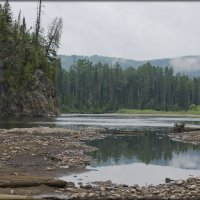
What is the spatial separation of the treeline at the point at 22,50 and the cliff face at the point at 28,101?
3.72 feet

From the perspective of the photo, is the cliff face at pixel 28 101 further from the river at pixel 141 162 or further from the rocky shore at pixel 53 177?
the rocky shore at pixel 53 177

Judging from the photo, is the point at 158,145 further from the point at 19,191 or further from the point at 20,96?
the point at 20,96

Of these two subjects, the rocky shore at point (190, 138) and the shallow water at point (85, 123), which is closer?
the rocky shore at point (190, 138)

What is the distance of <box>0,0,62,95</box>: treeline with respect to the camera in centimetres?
10781

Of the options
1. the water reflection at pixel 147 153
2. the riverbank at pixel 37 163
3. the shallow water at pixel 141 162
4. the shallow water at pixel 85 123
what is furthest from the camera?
the shallow water at pixel 85 123

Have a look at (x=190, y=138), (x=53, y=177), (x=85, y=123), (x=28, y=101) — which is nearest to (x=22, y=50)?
(x=28, y=101)

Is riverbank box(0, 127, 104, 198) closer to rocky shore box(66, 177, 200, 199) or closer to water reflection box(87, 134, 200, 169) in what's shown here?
rocky shore box(66, 177, 200, 199)

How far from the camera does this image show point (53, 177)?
23.6 metres

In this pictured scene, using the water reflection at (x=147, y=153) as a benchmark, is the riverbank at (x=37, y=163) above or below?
above

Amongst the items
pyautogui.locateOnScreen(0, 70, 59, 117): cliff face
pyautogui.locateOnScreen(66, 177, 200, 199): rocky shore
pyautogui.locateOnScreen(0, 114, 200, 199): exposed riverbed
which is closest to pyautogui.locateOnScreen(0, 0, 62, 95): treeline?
pyautogui.locateOnScreen(0, 70, 59, 117): cliff face

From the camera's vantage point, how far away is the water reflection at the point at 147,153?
31.9 m

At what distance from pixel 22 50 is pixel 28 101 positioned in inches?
530

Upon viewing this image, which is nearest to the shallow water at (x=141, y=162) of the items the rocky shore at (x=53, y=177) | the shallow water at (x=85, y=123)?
the rocky shore at (x=53, y=177)

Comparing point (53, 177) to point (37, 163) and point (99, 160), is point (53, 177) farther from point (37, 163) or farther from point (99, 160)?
point (99, 160)
